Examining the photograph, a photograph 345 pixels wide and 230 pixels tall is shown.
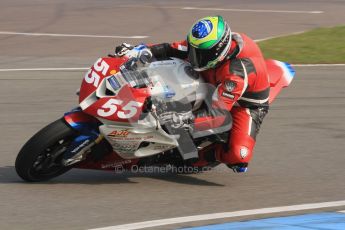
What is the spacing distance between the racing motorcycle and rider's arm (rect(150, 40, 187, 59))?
0.45m

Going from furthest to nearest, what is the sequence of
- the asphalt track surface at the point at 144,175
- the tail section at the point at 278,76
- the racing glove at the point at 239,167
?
the tail section at the point at 278,76
the racing glove at the point at 239,167
the asphalt track surface at the point at 144,175

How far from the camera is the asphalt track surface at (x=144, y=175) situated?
6.48 meters

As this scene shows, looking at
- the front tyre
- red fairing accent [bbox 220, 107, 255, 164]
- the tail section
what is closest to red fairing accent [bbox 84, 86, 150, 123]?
the front tyre

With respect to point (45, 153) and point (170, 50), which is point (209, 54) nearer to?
point (170, 50)

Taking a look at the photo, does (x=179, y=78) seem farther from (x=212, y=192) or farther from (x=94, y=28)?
(x=94, y=28)

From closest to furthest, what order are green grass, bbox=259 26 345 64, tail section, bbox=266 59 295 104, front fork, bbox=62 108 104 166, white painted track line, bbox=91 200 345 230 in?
white painted track line, bbox=91 200 345 230 < front fork, bbox=62 108 104 166 < tail section, bbox=266 59 295 104 < green grass, bbox=259 26 345 64

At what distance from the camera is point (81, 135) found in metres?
6.88

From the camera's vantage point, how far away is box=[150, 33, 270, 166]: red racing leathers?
23.3 feet

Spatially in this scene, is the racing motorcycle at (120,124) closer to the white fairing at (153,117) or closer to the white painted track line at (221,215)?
the white fairing at (153,117)

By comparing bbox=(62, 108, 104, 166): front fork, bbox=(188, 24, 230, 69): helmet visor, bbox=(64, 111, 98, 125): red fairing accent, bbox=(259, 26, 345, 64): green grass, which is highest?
bbox=(188, 24, 230, 69): helmet visor

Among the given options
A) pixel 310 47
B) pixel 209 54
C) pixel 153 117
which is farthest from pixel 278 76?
pixel 310 47

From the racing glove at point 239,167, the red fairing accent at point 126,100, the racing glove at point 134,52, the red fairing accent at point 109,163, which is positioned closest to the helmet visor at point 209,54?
the racing glove at point 134,52

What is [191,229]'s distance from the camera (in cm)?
593

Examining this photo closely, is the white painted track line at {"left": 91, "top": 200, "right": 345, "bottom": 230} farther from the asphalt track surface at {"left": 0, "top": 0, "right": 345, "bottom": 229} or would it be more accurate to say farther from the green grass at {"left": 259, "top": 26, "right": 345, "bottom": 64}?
the green grass at {"left": 259, "top": 26, "right": 345, "bottom": 64}
